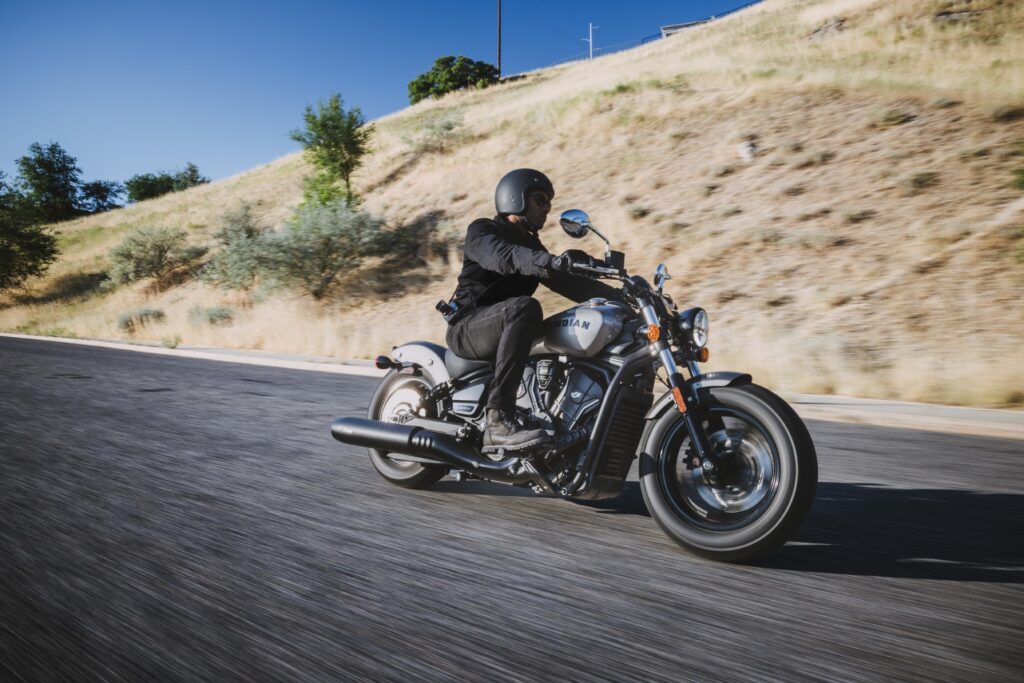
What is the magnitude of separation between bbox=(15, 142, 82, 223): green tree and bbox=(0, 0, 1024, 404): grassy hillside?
48.1 meters

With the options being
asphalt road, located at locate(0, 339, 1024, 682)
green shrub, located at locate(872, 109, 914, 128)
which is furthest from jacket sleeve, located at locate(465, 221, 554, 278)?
green shrub, located at locate(872, 109, 914, 128)

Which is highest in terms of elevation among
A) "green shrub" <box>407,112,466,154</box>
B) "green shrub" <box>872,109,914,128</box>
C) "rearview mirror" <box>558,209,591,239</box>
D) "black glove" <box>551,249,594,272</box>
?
"green shrub" <box>407,112,466,154</box>

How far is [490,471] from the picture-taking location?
3908mm

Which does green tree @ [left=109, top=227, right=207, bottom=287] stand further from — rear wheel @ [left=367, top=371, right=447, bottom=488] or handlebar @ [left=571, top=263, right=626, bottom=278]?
handlebar @ [left=571, top=263, right=626, bottom=278]

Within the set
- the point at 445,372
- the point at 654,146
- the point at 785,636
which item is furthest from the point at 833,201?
the point at 785,636

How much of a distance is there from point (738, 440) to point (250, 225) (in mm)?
31686

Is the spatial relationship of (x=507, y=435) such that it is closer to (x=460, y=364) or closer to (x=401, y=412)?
(x=460, y=364)

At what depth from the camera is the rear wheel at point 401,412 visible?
4.59 meters

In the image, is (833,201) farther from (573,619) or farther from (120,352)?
(120,352)

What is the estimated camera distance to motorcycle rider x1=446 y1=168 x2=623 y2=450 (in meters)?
3.76

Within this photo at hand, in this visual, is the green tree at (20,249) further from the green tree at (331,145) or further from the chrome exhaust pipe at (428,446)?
the chrome exhaust pipe at (428,446)

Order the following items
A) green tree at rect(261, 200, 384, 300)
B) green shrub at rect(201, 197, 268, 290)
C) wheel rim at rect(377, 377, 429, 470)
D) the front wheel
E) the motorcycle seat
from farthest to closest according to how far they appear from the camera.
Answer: green shrub at rect(201, 197, 268, 290) < green tree at rect(261, 200, 384, 300) < wheel rim at rect(377, 377, 429, 470) < the motorcycle seat < the front wheel

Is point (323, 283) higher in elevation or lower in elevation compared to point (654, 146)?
lower

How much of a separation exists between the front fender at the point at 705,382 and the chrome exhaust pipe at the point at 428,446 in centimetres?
72
